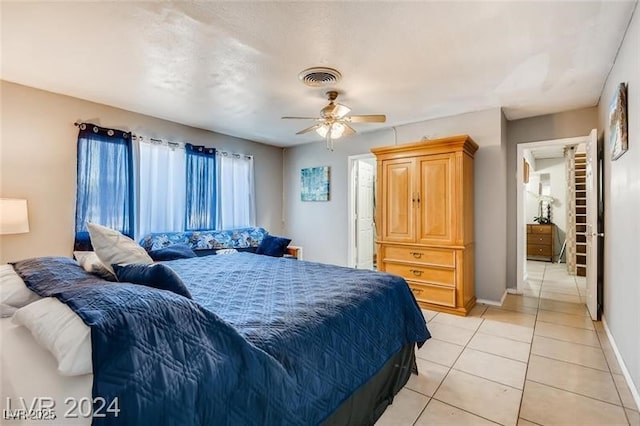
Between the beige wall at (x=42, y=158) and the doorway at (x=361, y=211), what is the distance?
337cm

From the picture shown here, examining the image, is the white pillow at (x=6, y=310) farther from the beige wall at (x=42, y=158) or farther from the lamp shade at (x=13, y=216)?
the beige wall at (x=42, y=158)

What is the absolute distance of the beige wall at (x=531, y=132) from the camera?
379 centimetres

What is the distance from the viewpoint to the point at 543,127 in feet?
13.3

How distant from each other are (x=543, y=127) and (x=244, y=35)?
404cm

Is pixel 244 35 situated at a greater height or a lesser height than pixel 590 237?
greater

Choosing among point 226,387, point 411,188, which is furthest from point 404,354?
point 411,188

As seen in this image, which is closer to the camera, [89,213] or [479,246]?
[89,213]

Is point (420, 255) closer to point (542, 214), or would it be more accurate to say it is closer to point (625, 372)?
point (625, 372)

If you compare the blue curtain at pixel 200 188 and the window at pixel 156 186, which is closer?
the window at pixel 156 186

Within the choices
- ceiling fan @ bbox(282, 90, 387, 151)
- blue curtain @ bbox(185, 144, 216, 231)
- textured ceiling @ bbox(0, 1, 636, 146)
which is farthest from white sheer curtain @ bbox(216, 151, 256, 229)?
ceiling fan @ bbox(282, 90, 387, 151)

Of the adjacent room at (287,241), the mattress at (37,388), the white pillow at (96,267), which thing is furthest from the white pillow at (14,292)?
the mattress at (37,388)

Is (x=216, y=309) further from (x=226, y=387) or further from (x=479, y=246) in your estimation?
(x=479, y=246)

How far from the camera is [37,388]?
29.8 inches

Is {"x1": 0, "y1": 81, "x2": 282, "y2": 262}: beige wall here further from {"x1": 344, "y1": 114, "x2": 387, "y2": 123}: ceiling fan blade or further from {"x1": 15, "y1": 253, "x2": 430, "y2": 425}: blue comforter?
{"x1": 344, "y1": 114, "x2": 387, "y2": 123}: ceiling fan blade
